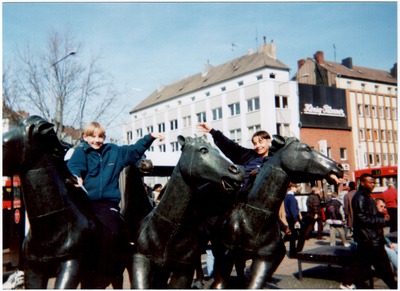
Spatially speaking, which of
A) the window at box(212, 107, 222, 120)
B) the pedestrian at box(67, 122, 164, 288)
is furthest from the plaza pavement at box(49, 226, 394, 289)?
the window at box(212, 107, 222, 120)

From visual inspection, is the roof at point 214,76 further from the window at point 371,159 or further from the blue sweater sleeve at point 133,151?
the blue sweater sleeve at point 133,151

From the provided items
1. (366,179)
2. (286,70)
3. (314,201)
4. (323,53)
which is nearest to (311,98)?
(286,70)

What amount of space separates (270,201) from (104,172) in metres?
1.79

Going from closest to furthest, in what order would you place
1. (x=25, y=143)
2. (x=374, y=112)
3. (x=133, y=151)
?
(x=25, y=143) < (x=133, y=151) < (x=374, y=112)

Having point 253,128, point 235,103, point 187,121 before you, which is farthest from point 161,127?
point 253,128

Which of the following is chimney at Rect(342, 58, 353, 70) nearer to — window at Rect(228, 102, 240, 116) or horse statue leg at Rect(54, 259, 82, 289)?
window at Rect(228, 102, 240, 116)

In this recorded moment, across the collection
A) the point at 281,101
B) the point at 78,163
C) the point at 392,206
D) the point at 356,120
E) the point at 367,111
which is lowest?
the point at 392,206

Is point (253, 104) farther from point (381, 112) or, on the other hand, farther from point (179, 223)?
point (179, 223)

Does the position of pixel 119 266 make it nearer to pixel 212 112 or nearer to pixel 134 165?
pixel 134 165

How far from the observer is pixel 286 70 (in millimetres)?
44562

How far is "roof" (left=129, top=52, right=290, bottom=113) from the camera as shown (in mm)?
45125

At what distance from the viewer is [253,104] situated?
131 feet

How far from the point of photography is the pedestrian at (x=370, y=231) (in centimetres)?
689

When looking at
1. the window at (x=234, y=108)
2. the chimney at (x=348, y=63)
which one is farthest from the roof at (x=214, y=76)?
the chimney at (x=348, y=63)
